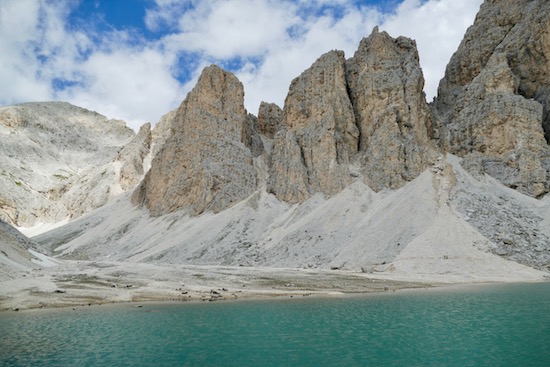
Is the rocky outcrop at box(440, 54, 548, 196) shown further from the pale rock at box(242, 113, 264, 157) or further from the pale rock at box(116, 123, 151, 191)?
the pale rock at box(116, 123, 151, 191)

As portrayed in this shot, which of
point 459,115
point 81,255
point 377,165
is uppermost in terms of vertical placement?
point 459,115

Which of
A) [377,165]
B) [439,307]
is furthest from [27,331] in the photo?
[377,165]

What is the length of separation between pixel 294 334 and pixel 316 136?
77803 mm

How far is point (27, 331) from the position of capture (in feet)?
82.0

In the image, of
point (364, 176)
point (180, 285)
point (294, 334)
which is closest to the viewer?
point (294, 334)

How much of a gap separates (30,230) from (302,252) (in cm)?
9836

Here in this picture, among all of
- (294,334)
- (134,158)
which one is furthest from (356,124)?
(294,334)

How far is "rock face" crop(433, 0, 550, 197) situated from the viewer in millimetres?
79062

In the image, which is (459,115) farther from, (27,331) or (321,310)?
(27,331)

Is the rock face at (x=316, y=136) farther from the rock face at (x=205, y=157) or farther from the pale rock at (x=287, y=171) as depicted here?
the rock face at (x=205, y=157)

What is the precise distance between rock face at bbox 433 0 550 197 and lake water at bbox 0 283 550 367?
51202mm

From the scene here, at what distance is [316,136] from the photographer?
98250 mm

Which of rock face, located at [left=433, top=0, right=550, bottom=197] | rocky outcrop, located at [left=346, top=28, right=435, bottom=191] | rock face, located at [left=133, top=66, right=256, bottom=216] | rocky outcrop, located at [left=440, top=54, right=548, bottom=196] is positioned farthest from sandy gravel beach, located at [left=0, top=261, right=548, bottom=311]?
rock face, located at [left=133, top=66, right=256, bottom=216]

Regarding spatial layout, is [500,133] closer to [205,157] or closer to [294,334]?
[205,157]
